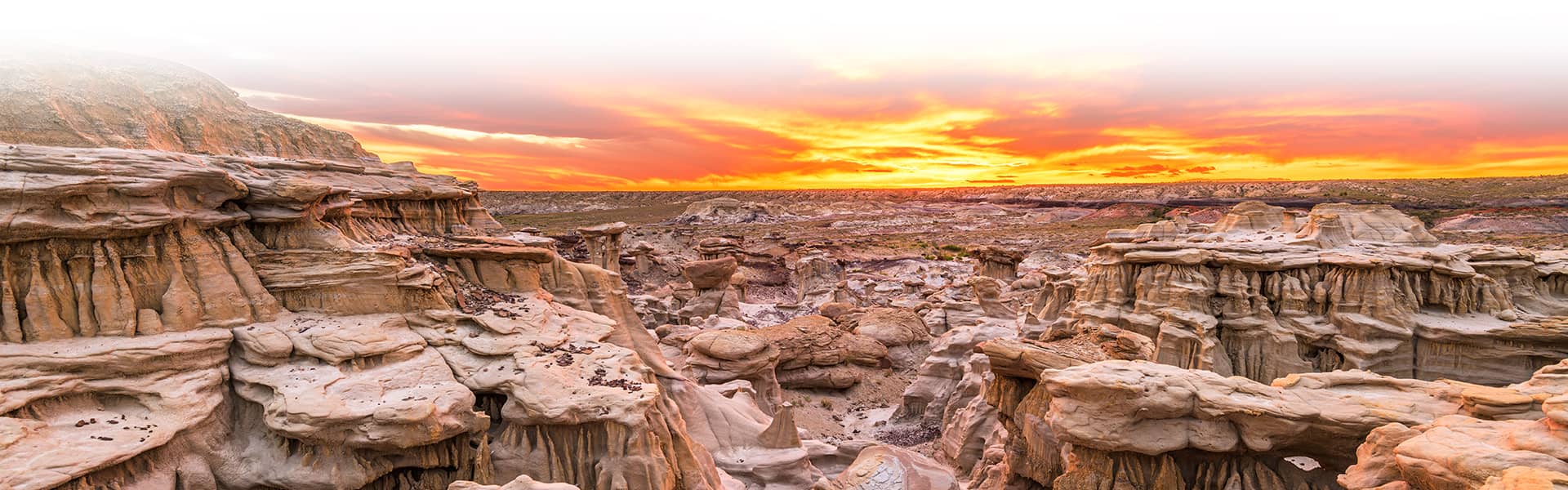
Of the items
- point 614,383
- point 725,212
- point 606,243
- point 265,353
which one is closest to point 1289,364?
point 614,383

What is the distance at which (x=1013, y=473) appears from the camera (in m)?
15.3

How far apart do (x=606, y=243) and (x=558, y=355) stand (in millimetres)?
36798

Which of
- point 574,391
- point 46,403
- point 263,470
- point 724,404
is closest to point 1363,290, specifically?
point 724,404

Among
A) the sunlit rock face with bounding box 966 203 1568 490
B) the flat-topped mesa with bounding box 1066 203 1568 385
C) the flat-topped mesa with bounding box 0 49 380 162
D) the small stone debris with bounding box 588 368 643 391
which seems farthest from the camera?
the flat-topped mesa with bounding box 1066 203 1568 385

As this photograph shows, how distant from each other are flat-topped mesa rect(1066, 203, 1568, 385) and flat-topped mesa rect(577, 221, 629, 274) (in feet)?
113

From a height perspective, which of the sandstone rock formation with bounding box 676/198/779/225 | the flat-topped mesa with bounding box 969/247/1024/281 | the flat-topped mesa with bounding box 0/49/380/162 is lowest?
the sandstone rock formation with bounding box 676/198/779/225

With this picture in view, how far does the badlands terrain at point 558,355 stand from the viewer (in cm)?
1044

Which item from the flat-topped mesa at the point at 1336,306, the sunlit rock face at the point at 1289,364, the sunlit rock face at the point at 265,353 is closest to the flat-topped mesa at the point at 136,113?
the sunlit rock face at the point at 265,353

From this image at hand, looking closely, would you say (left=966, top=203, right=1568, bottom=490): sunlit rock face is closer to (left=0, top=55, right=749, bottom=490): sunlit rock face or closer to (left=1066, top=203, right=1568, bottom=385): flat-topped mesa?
(left=1066, top=203, right=1568, bottom=385): flat-topped mesa

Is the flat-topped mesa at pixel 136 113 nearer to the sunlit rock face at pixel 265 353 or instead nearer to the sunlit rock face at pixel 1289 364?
the sunlit rock face at pixel 265 353

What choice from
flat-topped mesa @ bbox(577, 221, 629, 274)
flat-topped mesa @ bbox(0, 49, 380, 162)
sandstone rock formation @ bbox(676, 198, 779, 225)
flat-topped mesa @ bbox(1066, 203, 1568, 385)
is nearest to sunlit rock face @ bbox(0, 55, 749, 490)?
flat-topped mesa @ bbox(0, 49, 380, 162)

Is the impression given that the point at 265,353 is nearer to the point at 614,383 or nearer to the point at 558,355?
the point at 558,355

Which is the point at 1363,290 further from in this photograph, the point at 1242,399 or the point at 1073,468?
the point at 1073,468

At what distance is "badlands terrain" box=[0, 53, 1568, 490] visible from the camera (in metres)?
10.4
